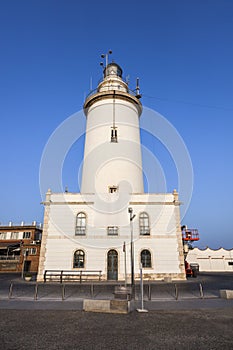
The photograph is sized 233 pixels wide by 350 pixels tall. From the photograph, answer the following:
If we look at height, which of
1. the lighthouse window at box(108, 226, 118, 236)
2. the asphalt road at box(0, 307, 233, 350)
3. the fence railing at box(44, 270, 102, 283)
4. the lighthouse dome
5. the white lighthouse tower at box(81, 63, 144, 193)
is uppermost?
the lighthouse dome

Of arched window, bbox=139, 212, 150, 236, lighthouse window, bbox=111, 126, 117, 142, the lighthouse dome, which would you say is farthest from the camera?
the lighthouse dome

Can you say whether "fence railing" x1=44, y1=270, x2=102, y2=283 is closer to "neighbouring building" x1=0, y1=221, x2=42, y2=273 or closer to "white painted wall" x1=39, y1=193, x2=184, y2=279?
"white painted wall" x1=39, y1=193, x2=184, y2=279

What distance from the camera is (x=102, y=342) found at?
5.17 m

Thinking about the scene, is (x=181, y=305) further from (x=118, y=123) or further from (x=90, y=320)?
(x=118, y=123)

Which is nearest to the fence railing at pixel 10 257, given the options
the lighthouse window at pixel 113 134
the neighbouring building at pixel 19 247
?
the neighbouring building at pixel 19 247

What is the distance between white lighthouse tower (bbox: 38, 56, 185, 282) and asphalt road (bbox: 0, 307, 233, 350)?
11549mm

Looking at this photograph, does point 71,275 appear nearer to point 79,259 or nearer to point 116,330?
point 79,259

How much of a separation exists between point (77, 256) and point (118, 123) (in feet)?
53.3

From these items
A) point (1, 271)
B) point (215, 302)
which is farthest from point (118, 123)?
point (1, 271)

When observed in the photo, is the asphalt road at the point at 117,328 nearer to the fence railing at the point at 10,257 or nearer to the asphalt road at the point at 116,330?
the asphalt road at the point at 116,330

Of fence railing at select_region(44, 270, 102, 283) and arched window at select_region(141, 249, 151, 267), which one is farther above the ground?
arched window at select_region(141, 249, 151, 267)

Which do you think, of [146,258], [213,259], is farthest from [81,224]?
[213,259]

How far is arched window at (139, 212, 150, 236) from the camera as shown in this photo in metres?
22.3

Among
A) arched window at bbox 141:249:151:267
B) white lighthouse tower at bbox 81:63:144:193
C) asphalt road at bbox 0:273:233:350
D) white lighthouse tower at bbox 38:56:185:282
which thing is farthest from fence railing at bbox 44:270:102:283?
asphalt road at bbox 0:273:233:350
